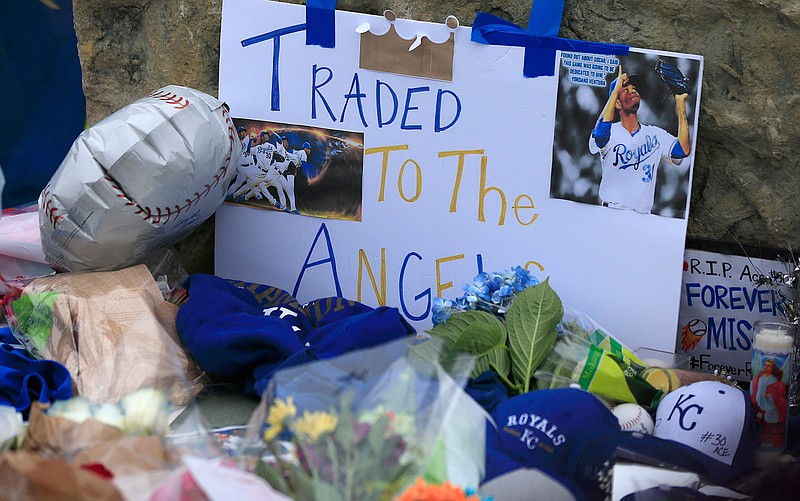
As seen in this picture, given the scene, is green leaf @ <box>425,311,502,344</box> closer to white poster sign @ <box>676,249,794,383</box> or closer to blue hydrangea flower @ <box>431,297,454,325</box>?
blue hydrangea flower @ <box>431,297,454,325</box>

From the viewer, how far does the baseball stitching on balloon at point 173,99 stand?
6.64 ft

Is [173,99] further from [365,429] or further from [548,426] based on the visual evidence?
[365,429]

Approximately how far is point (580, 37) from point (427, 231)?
0.60 metres

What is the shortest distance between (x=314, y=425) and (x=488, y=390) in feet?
2.77

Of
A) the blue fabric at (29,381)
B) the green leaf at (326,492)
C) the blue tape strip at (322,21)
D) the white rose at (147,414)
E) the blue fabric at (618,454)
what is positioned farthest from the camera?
the blue tape strip at (322,21)

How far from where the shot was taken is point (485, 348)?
72.8 inches

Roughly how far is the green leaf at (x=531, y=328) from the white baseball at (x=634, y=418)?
0.62 ft

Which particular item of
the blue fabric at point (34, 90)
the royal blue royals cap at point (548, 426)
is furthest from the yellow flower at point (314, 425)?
the blue fabric at point (34, 90)

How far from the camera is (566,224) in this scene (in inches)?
82.0

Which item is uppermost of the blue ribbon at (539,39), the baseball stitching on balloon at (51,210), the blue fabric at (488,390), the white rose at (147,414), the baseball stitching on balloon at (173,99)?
the blue ribbon at (539,39)

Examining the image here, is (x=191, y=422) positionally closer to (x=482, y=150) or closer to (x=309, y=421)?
(x=309, y=421)

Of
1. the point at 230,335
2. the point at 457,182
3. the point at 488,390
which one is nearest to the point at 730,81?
the point at 457,182

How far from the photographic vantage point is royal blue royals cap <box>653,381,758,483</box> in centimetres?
163

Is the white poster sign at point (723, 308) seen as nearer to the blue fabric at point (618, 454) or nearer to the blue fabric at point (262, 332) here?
the blue fabric at point (618, 454)
